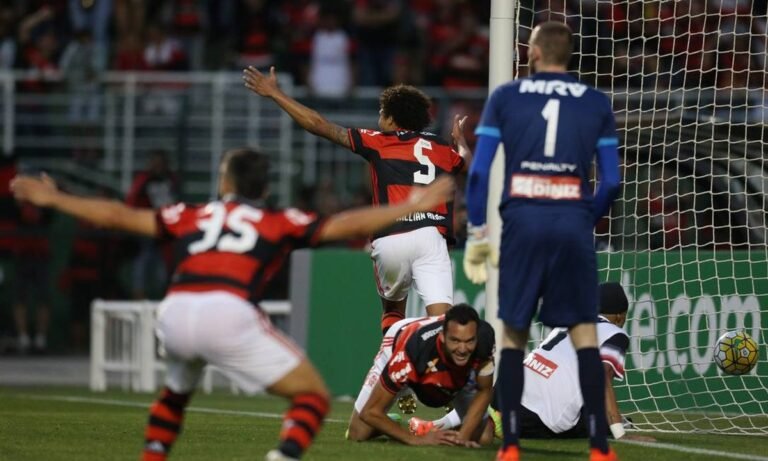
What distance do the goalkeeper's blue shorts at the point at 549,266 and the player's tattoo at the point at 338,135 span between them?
251 centimetres

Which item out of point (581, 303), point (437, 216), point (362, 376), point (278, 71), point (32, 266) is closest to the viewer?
point (581, 303)

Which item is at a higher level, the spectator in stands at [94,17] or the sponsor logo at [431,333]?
the spectator in stands at [94,17]

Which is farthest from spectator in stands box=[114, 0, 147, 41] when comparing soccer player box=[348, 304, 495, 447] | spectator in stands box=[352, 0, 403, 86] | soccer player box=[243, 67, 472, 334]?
soccer player box=[348, 304, 495, 447]

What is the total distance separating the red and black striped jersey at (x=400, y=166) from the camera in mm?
9398

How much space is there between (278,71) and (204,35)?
1.98m

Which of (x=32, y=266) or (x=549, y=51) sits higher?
(x=549, y=51)

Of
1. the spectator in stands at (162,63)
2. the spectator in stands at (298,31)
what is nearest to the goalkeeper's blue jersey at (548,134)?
the spectator in stands at (162,63)

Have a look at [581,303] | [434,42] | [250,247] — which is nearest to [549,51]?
Result: [581,303]

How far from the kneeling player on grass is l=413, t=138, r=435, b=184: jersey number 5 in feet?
4.46

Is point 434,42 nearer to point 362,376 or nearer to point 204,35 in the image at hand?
point 204,35

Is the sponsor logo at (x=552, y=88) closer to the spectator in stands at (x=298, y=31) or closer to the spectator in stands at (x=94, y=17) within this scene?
the spectator in stands at (x=298, y=31)

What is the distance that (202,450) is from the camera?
26.1 feet

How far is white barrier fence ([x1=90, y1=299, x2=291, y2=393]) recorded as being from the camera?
15180 mm

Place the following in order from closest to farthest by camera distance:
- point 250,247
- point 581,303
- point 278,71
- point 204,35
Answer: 1. point 250,247
2. point 581,303
3. point 278,71
4. point 204,35
